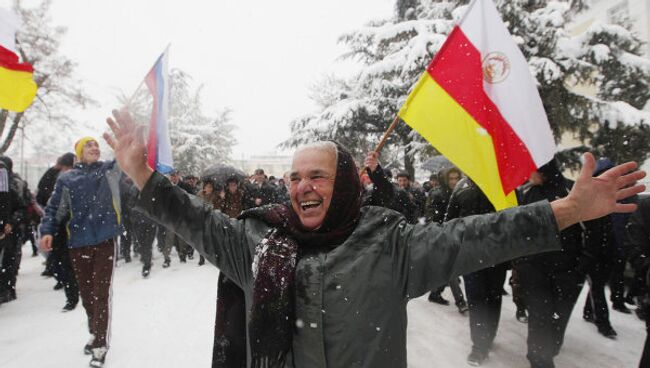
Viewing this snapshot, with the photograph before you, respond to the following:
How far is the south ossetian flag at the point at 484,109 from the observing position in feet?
10.4

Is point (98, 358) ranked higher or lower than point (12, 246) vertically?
lower

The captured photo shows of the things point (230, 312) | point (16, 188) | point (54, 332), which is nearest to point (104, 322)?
point (54, 332)

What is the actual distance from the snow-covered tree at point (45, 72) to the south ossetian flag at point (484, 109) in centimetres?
2145

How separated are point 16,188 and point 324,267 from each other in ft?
22.6

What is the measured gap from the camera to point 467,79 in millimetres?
3350

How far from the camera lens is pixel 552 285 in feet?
12.2

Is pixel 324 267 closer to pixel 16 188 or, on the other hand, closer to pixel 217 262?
pixel 217 262

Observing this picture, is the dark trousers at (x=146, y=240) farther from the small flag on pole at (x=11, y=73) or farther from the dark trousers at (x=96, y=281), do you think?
the small flag on pole at (x=11, y=73)

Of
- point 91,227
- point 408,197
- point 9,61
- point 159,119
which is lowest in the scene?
point 91,227

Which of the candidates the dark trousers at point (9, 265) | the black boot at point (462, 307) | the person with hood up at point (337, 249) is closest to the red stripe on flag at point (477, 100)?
the person with hood up at point (337, 249)

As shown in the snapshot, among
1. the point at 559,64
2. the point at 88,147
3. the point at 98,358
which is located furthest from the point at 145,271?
the point at 559,64

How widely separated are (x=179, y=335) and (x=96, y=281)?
1.26m

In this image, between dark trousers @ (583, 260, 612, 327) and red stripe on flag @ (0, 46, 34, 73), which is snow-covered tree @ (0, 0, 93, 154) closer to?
red stripe on flag @ (0, 46, 34, 73)

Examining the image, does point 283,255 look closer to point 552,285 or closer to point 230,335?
point 230,335
